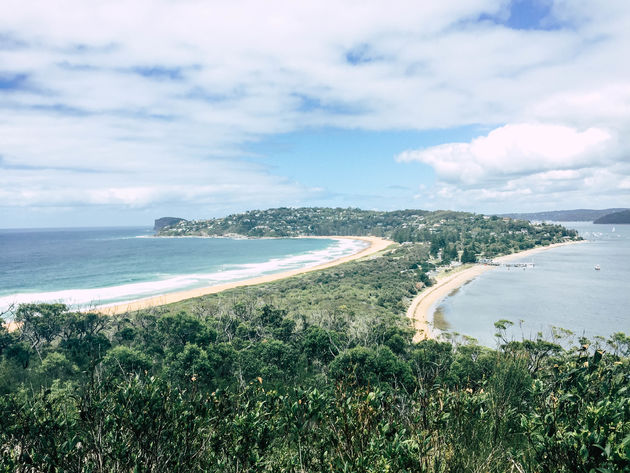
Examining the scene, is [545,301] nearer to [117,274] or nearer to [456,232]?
[117,274]

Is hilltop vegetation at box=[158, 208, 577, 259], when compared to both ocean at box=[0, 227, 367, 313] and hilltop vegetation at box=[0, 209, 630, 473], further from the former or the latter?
hilltop vegetation at box=[0, 209, 630, 473]


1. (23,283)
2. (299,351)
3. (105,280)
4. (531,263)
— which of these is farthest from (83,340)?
(531,263)

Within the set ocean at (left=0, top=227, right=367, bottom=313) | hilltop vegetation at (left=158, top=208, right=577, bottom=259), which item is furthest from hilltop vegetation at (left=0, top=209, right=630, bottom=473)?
hilltop vegetation at (left=158, top=208, right=577, bottom=259)

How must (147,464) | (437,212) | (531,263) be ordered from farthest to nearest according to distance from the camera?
(437,212) → (531,263) → (147,464)

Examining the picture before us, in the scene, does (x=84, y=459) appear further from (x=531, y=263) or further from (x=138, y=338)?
(x=531, y=263)

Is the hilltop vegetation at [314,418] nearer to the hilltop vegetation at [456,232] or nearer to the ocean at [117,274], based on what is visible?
the ocean at [117,274]
